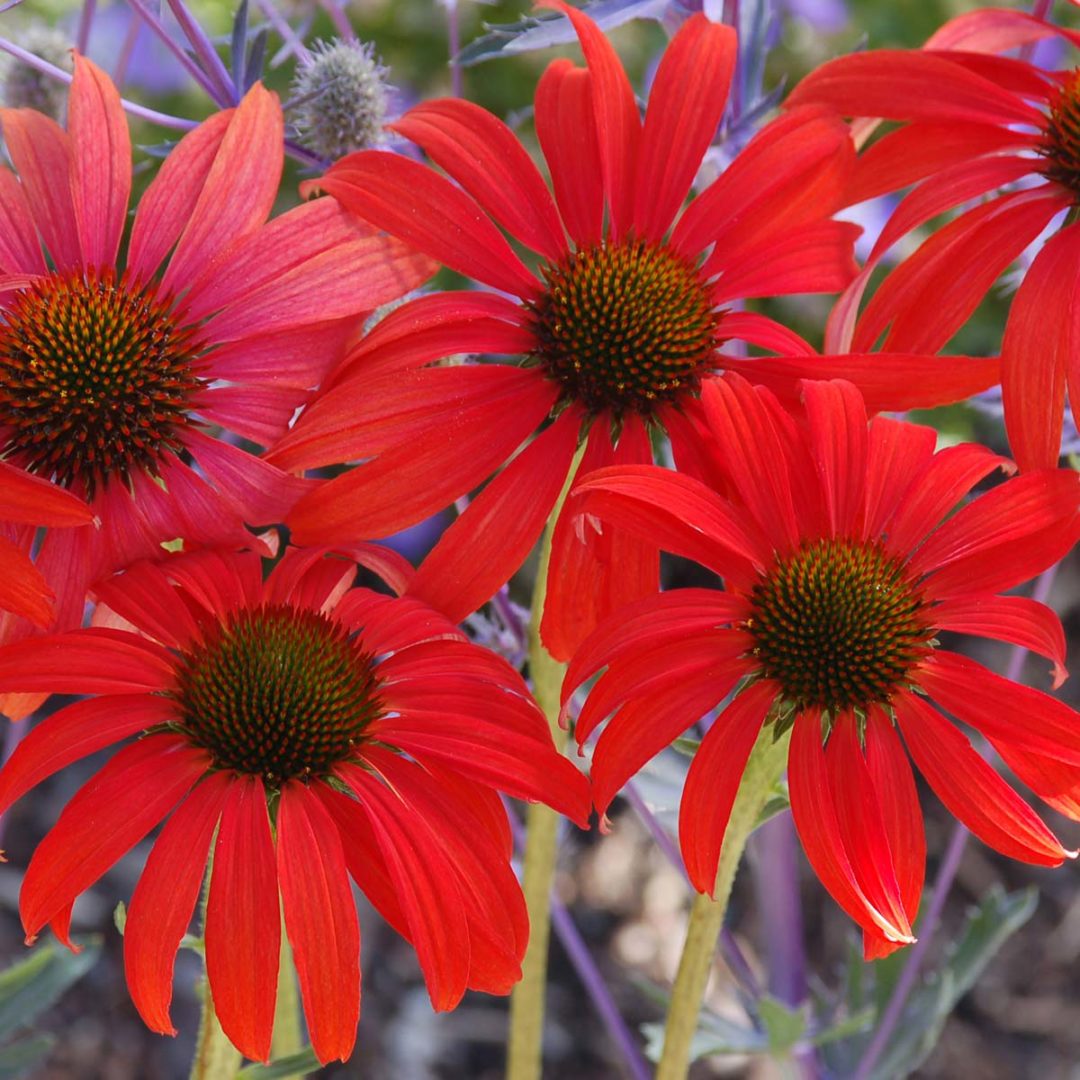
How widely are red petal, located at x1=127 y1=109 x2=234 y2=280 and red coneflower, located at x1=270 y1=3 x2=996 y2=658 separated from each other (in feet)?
0.28

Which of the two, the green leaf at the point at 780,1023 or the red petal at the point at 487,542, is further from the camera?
the green leaf at the point at 780,1023

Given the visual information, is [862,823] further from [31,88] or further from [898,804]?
[31,88]

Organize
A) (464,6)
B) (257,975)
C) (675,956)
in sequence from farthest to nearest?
1. (464,6)
2. (675,956)
3. (257,975)

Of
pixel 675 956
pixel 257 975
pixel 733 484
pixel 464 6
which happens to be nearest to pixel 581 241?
pixel 733 484

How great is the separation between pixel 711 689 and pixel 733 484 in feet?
0.33

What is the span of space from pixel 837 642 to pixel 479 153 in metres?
0.30

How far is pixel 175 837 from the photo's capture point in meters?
0.67

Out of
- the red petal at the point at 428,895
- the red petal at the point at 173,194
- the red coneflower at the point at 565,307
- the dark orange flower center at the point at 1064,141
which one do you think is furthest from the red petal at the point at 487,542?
the dark orange flower center at the point at 1064,141

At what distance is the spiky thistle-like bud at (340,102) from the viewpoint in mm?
862

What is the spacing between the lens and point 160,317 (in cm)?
75

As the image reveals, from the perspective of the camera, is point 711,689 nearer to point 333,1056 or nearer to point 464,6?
point 333,1056

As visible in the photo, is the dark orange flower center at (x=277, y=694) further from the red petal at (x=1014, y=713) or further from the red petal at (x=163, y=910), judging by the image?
the red petal at (x=1014, y=713)

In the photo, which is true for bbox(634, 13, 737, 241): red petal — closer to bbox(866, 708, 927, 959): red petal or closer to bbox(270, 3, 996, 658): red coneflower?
bbox(270, 3, 996, 658): red coneflower

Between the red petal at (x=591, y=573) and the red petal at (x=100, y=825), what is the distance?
18cm
